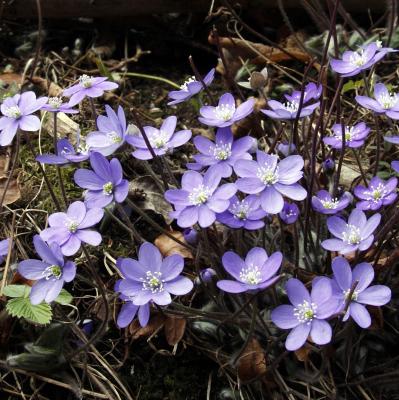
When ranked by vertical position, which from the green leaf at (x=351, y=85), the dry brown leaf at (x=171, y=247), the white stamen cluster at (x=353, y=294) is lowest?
the dry brown leaf at (x=171, y=247)

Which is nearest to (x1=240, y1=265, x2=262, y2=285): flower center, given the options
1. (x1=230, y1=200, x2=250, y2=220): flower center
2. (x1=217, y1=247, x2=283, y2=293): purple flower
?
(x1=217, y1=247, x2=283, y2=293): purple flower

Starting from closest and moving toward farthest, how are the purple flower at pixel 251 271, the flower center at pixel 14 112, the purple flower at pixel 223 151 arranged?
the purple flower at pixel 251 271, the purple flower at pixel 223 151, the flower center at pixel 14 112

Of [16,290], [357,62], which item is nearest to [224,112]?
[357,62]

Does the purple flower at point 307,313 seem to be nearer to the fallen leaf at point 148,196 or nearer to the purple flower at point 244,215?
the purple flower at point 244,215

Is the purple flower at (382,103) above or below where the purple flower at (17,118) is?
above

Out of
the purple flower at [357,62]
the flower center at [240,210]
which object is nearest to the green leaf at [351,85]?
the purple flower at [357,62]

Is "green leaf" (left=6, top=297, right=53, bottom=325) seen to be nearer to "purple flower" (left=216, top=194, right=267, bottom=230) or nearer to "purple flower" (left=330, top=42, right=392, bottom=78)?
"purple flower" (left=216, top=194, right=267, bottom=230)

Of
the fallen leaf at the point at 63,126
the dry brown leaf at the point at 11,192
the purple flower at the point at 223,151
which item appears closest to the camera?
the purple flower at the point at 223,151
